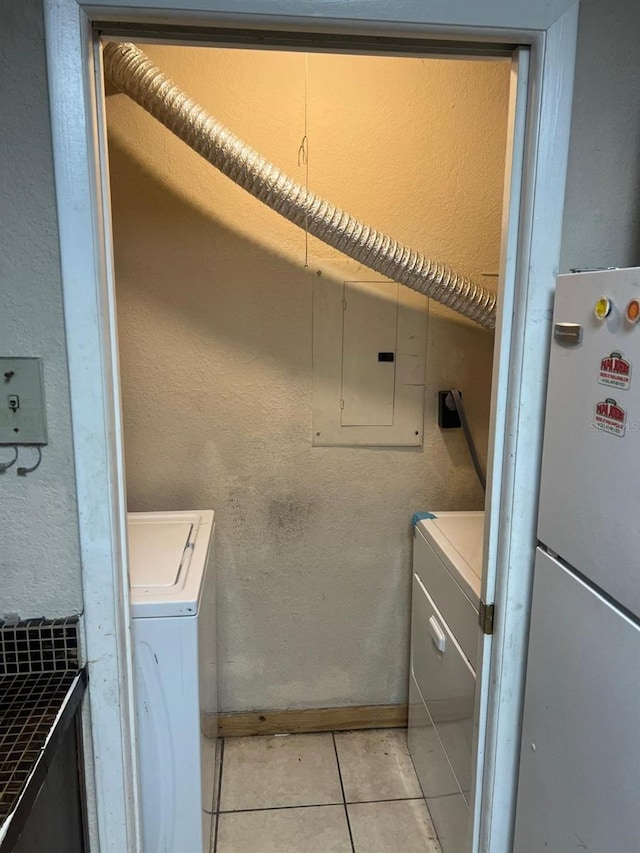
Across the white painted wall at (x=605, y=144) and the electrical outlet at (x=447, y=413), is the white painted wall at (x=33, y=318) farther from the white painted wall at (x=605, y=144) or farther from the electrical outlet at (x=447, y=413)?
the electrical outlet at (x=447, y=413)

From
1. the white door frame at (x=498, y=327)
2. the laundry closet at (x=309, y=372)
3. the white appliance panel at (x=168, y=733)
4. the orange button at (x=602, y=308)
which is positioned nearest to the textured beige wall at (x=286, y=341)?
the laundry closet at (x=309, y=372)

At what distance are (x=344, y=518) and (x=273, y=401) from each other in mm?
500

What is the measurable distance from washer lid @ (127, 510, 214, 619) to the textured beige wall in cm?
18

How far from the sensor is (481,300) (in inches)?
74.7

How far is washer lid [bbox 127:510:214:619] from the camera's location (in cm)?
141

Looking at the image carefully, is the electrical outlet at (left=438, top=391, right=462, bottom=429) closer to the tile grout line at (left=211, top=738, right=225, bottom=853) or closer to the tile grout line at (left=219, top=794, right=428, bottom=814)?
the tile grout line at (left=219, top=794, right=428, bottom=814)

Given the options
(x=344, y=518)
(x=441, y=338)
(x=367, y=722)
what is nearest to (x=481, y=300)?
(x=441, y=338)

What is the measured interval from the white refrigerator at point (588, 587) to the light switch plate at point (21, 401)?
0.91m

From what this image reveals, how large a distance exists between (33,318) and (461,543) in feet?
4.30

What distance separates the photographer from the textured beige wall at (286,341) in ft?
6.32

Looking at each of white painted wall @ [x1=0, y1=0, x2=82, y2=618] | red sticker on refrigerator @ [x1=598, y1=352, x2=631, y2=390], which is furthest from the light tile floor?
red sticker on refrigerator @ [x1=598, y1=352, x2=631, y2=390]

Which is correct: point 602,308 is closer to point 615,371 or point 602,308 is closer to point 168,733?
point 615,371

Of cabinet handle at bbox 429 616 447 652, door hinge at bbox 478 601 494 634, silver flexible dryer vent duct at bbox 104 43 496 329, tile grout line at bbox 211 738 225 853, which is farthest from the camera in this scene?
tile grout line at bbox 211 738 225 853

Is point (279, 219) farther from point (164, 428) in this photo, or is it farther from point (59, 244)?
point (59, 244)
